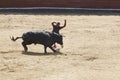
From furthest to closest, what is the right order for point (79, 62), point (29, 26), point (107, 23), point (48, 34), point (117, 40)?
point (107, 23) < point (29, 26) < point (117, 40) < point (48, 34) < point (79, 62)

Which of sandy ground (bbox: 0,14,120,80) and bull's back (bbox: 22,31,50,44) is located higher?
bull's back (bbox: 22,31,50,44)

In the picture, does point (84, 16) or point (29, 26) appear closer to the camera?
point (29, 26)

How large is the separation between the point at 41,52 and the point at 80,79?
2851 mm

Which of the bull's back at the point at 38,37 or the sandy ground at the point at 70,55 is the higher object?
the bull's back at the point at 38,37

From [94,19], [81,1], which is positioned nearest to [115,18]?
[94,19]

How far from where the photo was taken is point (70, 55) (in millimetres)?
11094

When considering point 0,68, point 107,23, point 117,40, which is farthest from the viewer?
point 107,23

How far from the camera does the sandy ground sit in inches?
361

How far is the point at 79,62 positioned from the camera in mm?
10289

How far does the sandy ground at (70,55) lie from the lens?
9.17m

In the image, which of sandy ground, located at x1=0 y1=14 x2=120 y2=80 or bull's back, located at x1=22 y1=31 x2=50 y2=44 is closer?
sandy ground, located at x1=0 y1=14 x2=120 y2=80

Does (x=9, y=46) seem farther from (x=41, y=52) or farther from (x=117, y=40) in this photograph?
(x=117, y=40)

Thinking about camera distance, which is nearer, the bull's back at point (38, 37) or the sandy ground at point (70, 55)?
the sandy ground at point (70, 55)

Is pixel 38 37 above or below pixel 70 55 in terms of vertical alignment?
above
